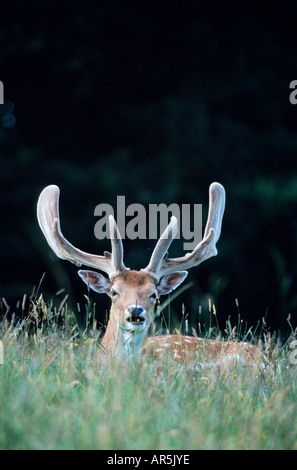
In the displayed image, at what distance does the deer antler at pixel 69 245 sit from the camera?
15.3 ft

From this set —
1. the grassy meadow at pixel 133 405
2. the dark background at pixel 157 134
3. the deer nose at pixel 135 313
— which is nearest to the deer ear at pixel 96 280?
the deer nose at pixel 135 313

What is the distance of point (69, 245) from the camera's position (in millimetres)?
4918

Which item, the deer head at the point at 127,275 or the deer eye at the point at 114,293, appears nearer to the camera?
the deer head at the point at 127,275

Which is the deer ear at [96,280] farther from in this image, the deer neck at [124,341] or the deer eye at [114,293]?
the deer neck at [124,341]

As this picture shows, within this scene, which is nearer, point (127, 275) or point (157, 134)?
point (127, 275)

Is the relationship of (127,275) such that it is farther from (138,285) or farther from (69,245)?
(69,245)

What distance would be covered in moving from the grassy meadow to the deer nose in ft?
1.22

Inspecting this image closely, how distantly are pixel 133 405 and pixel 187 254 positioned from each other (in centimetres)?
194

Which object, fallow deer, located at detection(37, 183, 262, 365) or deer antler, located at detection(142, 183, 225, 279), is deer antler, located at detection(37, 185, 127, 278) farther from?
deer antler, located at detection(142, 183, 225, 279)

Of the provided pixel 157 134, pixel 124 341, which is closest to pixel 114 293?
pixel 124 341

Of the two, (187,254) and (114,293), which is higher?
(187,254)

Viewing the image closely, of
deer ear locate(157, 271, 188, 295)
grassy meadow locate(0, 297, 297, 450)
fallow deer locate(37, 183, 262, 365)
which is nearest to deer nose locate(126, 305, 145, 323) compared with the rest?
fallow deer locate(37, 183, 262, 365)

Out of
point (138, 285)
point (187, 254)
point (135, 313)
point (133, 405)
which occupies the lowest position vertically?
point (133, 405)
